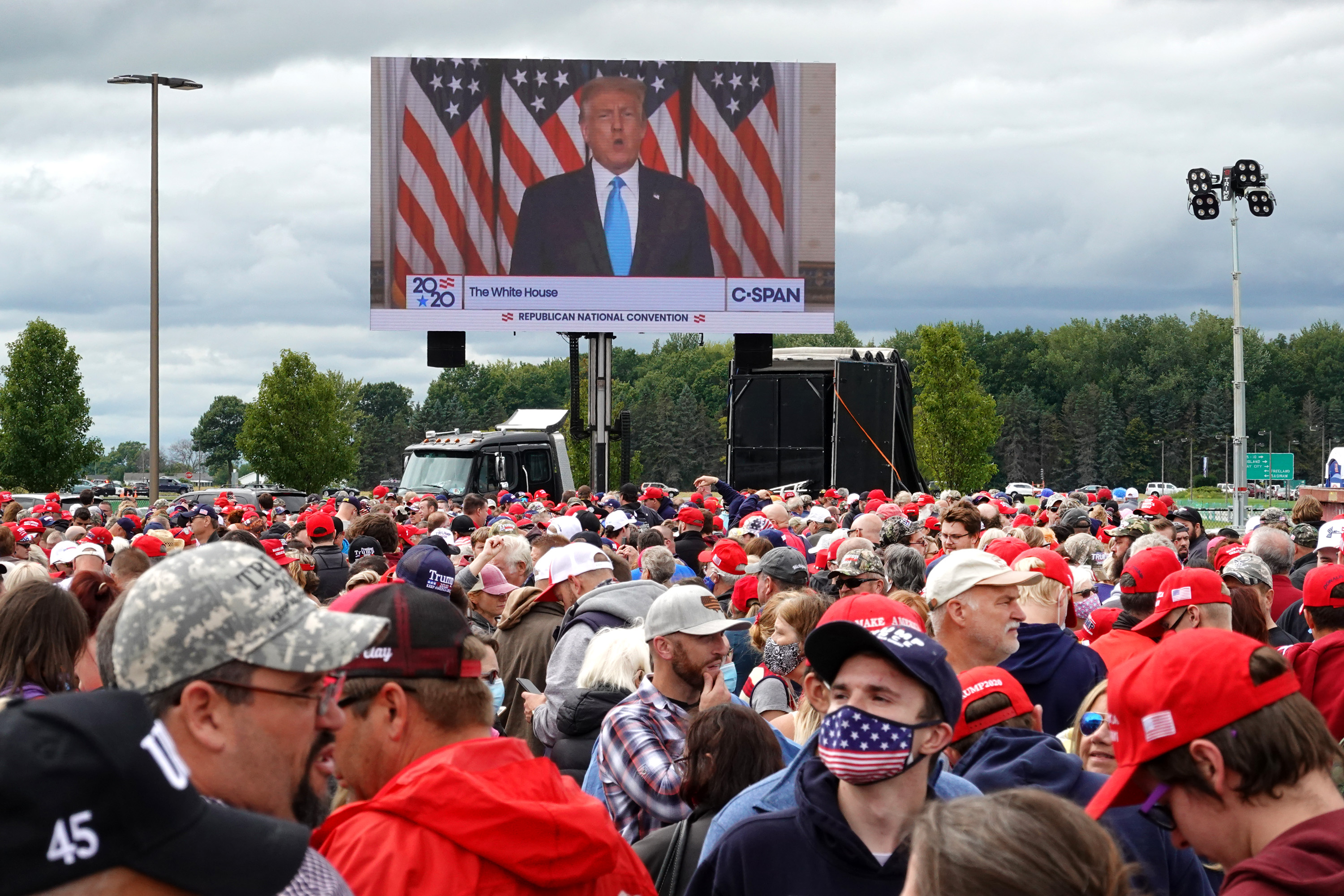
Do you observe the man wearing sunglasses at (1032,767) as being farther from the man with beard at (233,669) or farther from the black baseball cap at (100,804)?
the black baseball cap at (100,804)

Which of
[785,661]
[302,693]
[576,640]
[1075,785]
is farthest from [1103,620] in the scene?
[302,693]

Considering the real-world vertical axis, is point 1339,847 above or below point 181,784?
below

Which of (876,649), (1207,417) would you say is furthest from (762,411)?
(1207,417)

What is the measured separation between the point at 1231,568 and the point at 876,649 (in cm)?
482

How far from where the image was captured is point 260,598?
1989 mm

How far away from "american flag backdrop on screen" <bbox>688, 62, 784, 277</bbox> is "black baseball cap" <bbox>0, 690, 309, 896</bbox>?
2751 cm

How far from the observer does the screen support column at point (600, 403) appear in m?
29.8

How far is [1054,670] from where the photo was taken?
16.1ft

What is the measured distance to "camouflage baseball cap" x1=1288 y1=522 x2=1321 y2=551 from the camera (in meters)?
10.6

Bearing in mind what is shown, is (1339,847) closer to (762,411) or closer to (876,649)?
(876,649)

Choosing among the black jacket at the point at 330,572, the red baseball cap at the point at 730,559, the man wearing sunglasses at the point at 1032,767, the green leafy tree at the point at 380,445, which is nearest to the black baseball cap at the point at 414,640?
the man wearing sunglasses at the point at 1032,767

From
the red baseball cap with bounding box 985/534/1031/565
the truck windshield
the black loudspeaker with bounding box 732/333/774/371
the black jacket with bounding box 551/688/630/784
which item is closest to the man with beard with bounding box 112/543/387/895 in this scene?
the black jacket with bounding box 551/688/630/784

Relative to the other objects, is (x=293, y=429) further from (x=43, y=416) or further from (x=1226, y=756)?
(x=1226, y=756)

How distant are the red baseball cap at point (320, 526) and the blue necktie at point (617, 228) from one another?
18585 mm
